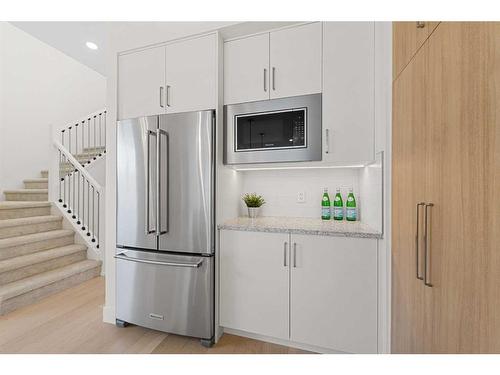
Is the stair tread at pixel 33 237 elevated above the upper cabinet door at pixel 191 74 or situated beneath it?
situated beneath

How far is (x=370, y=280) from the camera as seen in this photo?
1.63m

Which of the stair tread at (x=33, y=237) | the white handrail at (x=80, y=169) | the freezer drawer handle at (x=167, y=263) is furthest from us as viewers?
the white handrail at (x=80, y=169)

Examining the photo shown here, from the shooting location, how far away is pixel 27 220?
127 inches

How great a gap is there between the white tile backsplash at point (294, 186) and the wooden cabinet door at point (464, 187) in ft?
4.21

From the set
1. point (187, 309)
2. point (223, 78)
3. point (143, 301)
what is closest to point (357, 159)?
point (223, 78)

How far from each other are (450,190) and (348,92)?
1123 mm

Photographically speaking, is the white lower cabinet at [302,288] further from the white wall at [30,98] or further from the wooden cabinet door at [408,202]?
the white wall at [30,98]

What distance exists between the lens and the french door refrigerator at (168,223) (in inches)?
75.5

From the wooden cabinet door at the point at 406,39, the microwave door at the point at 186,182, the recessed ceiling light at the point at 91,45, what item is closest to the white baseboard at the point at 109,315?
the microwave door at the point at 186,182

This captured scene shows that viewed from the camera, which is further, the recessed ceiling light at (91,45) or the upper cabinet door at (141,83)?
the recessed ceiling light at (91,45)

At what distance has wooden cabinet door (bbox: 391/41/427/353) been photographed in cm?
106

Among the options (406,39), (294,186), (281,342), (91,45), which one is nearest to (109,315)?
(281,342)

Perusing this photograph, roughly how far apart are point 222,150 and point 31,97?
4.40m

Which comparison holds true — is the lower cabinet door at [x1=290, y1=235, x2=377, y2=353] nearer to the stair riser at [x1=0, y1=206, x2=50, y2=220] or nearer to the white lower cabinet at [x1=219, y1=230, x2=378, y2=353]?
the white lower cabinet at [x1=219, y1=230, x2=378, y2=353]
